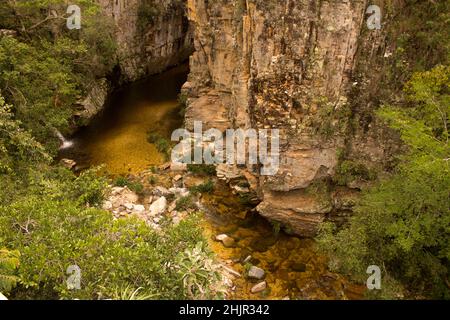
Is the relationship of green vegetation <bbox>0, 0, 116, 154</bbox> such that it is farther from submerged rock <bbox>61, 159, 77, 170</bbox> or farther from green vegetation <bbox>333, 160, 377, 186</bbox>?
green vegetation <bbox>333, 160, 377, 186</bbox>

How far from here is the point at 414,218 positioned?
9922 millimetres

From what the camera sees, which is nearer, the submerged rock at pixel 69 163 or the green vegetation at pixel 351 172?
the green vegetation at pixel 351 172

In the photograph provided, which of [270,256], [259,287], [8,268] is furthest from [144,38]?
[8,268]

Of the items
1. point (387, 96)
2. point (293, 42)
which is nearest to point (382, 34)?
point (387, 96)

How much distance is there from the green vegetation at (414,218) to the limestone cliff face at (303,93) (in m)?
2.11

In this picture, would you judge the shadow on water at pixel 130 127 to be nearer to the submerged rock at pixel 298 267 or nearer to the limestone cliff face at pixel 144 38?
the limestone cliff face at pixel 144 38

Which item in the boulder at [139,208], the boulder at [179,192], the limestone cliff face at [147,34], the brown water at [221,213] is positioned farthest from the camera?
the limestone cliff face at [147,34]

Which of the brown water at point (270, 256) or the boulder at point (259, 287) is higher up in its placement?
the brown water at point (270, 256)

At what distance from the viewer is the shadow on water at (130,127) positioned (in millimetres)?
18891

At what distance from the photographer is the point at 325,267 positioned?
1320 centimetres

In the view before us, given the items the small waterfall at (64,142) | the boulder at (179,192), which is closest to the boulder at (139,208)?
the boulder at (179,192)

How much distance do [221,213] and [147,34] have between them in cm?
1692
